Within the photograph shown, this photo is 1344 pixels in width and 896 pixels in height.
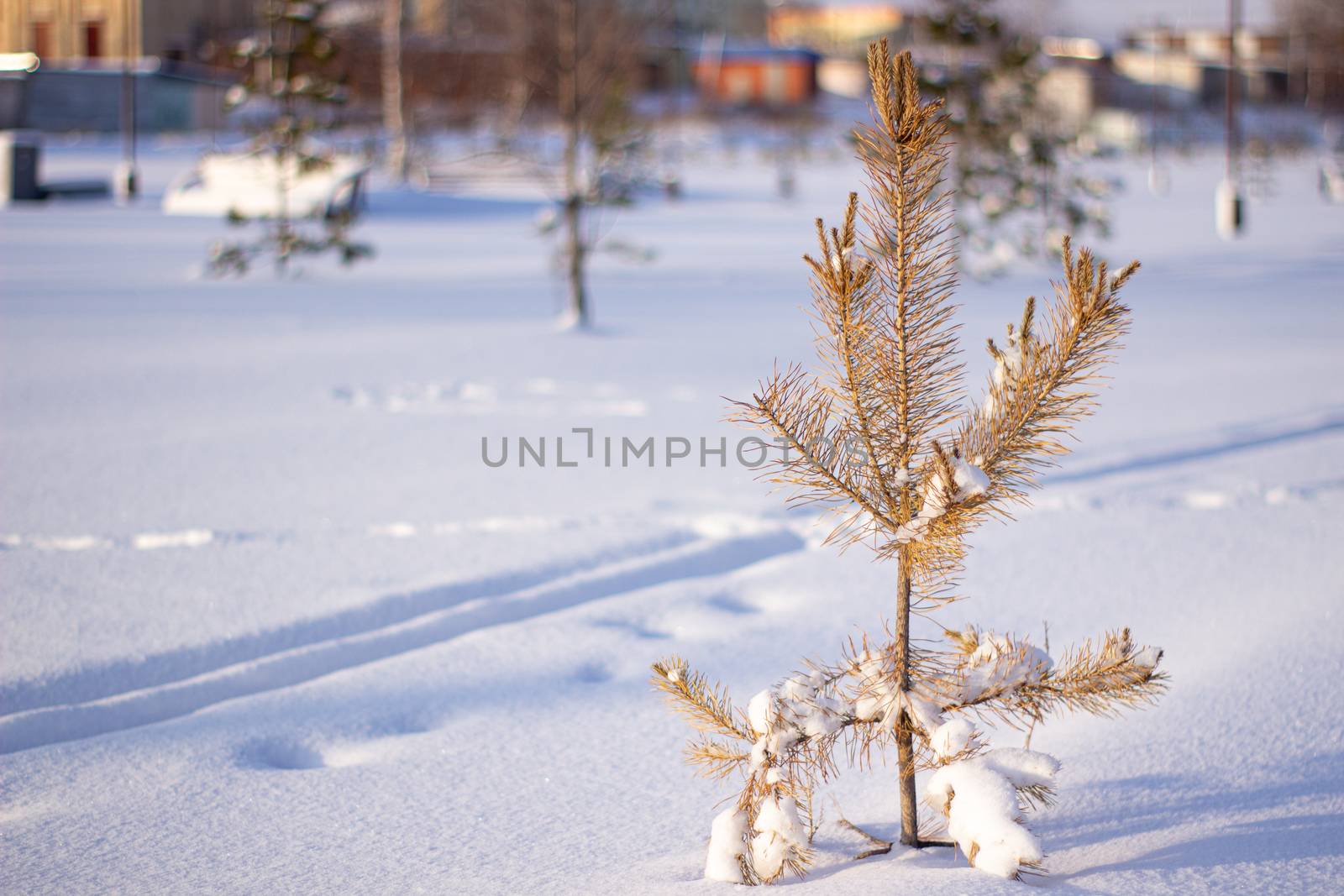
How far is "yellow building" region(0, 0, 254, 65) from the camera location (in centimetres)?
2566

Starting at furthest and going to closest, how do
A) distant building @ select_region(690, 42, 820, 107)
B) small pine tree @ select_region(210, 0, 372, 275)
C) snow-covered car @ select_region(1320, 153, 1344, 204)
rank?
1. distant building @ select_region(690, 42, 820, 107)
2. snow-covered car @ select_region(1320, 153, 1344, 204)
3. small pine tree @ select_region(210, 0, 372, 275)

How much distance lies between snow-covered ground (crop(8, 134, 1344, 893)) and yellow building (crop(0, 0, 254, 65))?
1623 cm

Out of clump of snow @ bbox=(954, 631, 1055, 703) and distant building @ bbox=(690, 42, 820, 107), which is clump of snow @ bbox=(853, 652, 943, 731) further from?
distant building @ bbox=(690, 42, 820, 107)

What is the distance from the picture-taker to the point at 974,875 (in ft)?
7.47

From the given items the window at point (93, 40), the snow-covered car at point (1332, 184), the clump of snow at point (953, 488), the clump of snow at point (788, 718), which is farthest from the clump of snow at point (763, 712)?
the window at point (93, 40)

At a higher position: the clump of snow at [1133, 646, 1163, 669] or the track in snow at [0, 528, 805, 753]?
the clump of snow at [1133, 646, 1163, 669]

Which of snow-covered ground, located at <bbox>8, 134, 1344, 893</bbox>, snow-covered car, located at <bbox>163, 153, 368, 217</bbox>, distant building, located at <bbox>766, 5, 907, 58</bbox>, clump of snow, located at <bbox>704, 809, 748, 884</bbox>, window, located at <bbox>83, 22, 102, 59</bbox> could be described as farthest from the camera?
distant building, located at <bbox>766, 5, 907, 58</bbox>

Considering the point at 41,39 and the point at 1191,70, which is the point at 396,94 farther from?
the point at 1191,70

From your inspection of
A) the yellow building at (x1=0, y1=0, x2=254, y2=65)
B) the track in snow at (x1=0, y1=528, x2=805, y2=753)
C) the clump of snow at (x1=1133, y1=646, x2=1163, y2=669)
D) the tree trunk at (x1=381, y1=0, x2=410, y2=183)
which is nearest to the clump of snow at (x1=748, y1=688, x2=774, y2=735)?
the clump of snow at (x1=1133, y1=646, x2=1163, y2=669)

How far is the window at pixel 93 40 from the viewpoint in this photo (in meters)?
31.2

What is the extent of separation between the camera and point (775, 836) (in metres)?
2.26

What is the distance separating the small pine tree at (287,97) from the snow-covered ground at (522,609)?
142 inches

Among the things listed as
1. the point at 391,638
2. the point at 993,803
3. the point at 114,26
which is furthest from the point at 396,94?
the point at 993,803

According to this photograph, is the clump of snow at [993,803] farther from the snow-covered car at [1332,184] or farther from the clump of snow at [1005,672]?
the snow-covered car at [1332,184]
